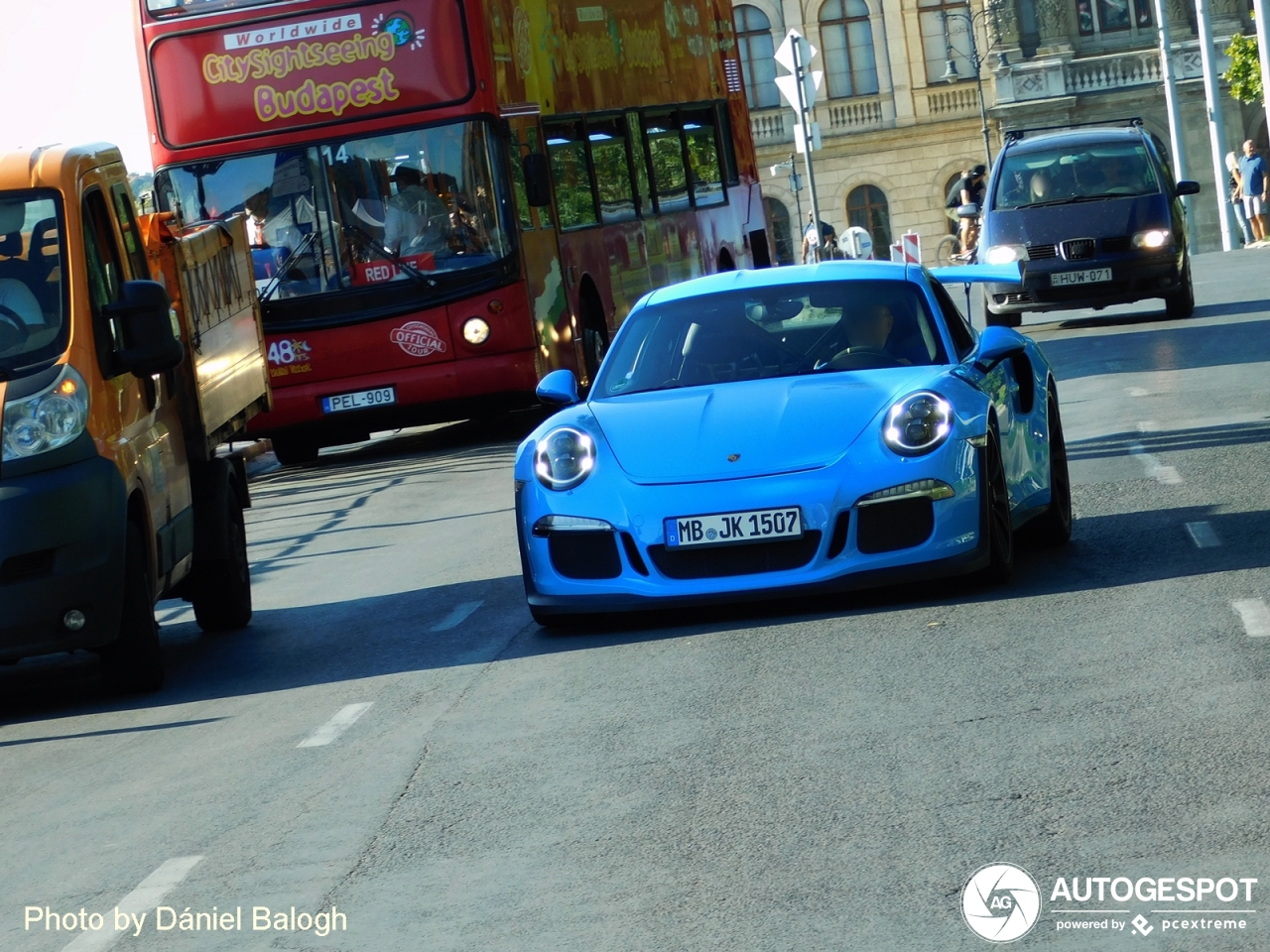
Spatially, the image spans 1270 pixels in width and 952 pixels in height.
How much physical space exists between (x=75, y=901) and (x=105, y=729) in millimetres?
2709

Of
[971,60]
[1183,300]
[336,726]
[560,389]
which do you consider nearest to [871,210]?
[971,60]

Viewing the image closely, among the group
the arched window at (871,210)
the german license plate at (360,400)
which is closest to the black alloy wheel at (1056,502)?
the german license plate at (360,400)

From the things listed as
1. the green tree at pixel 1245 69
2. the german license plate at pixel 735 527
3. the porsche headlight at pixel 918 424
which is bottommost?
the german license plate at pixel 735 527

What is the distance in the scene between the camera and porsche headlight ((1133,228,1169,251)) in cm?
2362

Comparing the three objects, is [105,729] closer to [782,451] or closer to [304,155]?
[782,451]

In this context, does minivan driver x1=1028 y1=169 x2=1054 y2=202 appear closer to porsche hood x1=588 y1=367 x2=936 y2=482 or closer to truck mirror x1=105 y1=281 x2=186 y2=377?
porsche hood x1=588 y1=367 x2=936 y2=482

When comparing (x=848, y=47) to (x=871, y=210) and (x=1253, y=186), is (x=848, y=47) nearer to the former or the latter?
(x=871, y=210)

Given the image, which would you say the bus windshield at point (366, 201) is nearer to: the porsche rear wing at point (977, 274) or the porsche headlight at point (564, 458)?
the porsche rear wing at point (977, 274)

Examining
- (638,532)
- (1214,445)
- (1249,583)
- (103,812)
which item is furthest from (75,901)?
(1214,445)

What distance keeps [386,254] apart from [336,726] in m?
11.7

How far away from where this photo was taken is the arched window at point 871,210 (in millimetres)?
76562

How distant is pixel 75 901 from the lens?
5.79 meters

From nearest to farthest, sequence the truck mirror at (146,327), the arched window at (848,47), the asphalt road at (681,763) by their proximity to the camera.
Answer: the asphalt road at (681,763)
the truck mirror at (146,327)
the arched window at (848,47)

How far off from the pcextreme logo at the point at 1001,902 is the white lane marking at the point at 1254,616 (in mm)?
2820
